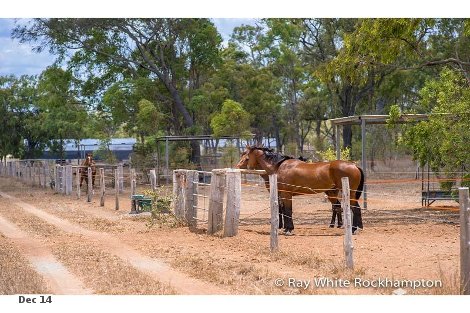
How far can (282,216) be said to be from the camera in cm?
1346

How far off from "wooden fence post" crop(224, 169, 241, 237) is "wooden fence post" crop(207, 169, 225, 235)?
0.42m

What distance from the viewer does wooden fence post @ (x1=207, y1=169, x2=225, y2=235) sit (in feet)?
42.6

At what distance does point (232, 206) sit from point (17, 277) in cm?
477

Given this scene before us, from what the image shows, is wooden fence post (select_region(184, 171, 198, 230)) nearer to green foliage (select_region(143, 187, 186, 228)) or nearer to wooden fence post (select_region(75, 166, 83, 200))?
green foliage (select_region(143, 187, 186, 228))

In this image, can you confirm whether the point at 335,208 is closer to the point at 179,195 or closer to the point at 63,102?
the point at 179,195

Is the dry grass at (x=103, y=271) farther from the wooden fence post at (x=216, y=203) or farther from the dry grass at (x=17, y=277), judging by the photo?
the wooden fence post at (x=216, y=203)

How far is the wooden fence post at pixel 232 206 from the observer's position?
12.4m

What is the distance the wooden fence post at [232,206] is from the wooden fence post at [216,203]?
42cm

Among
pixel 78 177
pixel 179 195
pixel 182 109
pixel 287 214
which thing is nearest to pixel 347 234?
pixel 287 214

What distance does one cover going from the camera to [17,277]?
8430 millimetres

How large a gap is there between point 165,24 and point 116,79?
4445 millimetres

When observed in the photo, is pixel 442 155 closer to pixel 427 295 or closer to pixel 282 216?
pixel 282 216

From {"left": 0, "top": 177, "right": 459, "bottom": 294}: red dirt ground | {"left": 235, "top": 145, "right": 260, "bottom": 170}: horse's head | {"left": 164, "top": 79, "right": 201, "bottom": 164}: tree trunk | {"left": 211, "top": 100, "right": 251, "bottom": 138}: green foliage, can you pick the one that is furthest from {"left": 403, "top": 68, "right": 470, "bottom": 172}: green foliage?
{"left": 164, "top": 79, "right": 201, "bottom": 164}: tree trunk

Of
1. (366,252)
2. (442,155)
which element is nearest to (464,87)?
(442,155)
